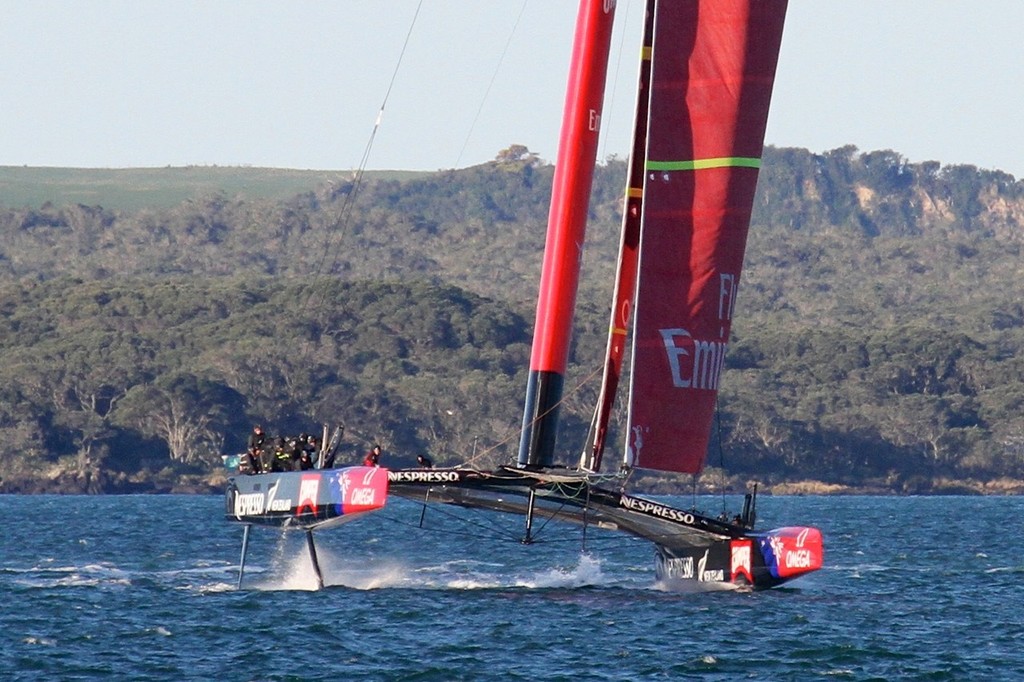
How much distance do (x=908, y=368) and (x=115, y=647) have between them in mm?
91243

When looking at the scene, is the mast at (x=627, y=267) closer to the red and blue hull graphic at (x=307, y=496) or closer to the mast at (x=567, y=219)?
the mast at (x=567, y=219)

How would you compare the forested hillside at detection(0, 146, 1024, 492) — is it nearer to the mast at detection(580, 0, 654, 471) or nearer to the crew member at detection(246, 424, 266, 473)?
the crew member at detection(246, 424, 266, 473)

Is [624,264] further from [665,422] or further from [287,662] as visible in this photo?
[287,662]

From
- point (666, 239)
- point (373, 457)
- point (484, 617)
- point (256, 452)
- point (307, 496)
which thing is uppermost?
point (666, 239)

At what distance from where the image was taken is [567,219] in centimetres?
2539

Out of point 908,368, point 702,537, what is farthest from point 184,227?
point 702,537

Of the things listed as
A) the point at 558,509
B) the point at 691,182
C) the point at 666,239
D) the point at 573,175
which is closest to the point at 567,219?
the point at 573,175

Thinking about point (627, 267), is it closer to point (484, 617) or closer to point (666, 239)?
point (666, 239)

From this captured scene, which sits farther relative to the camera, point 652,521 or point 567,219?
point 652,521

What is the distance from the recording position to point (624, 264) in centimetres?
2611

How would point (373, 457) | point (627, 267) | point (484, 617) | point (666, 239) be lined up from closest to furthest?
point (666, 239) → point (484, 617) → point (373, 457) → point (627, 267)

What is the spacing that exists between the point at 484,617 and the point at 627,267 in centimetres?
493

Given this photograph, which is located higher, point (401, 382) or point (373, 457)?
point (401, 382)

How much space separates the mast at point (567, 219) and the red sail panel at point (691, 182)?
75cm
